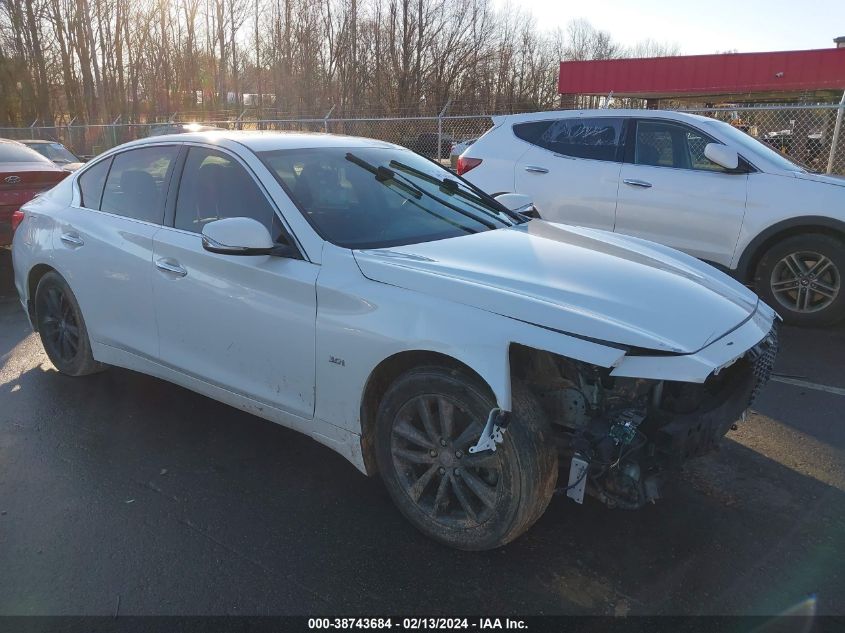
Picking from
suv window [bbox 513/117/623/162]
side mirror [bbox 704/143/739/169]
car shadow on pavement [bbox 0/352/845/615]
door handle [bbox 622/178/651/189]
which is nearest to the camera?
car shadow on pavement [bbox 0/352/845/615]

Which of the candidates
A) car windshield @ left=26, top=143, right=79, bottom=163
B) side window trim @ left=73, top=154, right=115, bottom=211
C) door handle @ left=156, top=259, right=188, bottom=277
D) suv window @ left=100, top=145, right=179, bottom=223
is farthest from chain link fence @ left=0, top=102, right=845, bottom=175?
side window trim @ left=73, top=154, right=115, bottom=211

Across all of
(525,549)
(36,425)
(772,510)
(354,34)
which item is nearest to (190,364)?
(36,425)

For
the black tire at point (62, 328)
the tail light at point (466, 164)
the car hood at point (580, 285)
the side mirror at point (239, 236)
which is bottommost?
the black tire at point (62, 328)

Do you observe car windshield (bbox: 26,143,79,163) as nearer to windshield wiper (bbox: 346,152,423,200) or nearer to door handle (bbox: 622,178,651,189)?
door handle (bbox: 622,178,651,189)

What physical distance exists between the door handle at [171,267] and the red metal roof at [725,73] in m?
28.3

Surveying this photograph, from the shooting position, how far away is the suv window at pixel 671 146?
6.29 meters

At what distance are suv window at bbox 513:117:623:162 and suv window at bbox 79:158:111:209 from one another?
176 inches

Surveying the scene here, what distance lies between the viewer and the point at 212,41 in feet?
147

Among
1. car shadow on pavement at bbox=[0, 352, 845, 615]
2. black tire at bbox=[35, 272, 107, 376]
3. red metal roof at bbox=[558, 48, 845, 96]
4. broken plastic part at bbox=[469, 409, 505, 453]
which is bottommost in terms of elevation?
car shadow on pavement at bbox=[0, 352, 845, 615]

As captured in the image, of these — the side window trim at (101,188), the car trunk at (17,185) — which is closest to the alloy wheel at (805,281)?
the side window trim at (101,188)

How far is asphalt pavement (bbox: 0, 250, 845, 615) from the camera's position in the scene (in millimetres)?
2543

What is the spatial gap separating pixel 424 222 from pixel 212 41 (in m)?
47.3

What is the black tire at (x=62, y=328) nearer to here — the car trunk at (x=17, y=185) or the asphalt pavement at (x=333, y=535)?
the asphalt pavement at (x=333, y=535)

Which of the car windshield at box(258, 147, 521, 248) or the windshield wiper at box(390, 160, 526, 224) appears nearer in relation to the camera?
the car windshield at box(258, 147, 521, 248)
